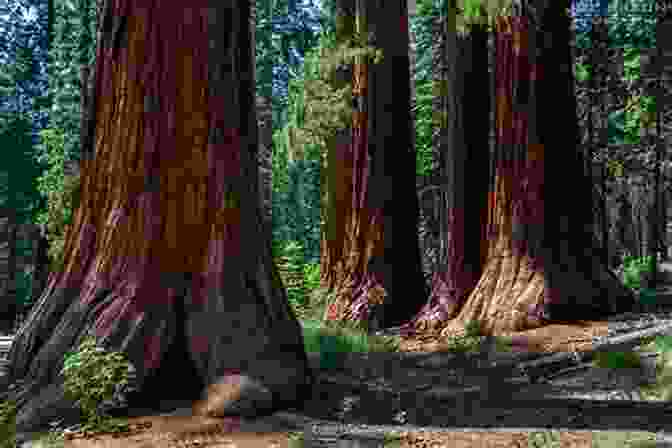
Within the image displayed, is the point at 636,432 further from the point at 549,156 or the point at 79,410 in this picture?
the point at 549,156

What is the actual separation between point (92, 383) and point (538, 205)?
263 inches

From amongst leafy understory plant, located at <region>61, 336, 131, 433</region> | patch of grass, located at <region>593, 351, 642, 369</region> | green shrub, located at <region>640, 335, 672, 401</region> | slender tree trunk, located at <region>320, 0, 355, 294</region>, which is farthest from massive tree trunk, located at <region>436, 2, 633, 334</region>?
leafy understory plant, located at <region>61, 336, 131, 433</region>

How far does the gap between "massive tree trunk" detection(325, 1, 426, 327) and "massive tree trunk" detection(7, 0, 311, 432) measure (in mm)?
6779

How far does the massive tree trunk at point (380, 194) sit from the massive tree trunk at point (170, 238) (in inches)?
267

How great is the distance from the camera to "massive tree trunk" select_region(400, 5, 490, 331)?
39.3 feet

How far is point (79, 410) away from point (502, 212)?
269 inches

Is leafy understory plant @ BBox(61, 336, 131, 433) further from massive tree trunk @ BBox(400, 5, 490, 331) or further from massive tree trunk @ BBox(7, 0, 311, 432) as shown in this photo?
massive tree trunk @ BBox(400, 5, 490, 331)

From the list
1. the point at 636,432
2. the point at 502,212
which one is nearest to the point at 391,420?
the point at 636,432

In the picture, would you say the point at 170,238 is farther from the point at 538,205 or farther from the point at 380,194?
the point at 380,194

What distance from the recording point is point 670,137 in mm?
28609

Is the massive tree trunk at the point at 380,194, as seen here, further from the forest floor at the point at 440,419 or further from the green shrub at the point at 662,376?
the green shrub at the point at 662,376

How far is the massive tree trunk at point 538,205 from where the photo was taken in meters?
9.77

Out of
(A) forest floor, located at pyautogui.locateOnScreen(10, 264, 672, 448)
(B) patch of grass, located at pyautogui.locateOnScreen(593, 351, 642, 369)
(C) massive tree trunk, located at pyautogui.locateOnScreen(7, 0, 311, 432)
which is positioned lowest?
(A) forest floor, located at pyautogui.locateOnScreen(10, 264, 672, 448)

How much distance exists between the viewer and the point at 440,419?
213 inches
